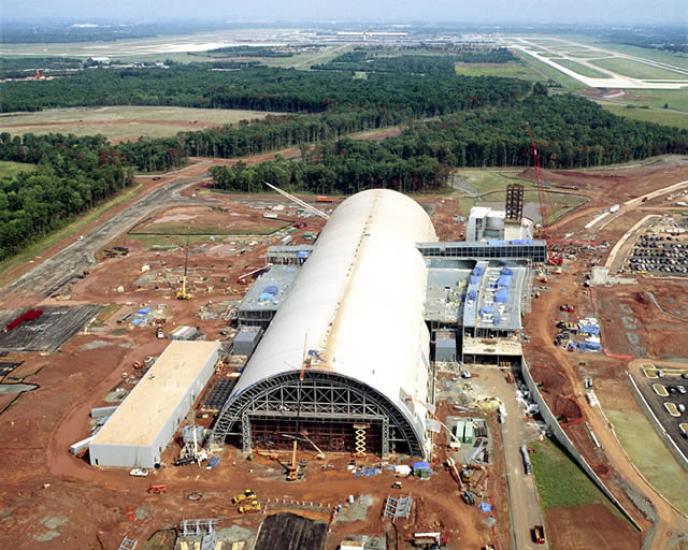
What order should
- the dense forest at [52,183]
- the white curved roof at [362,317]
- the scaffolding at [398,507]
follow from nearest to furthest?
the scaffolding at [398,507] → the white curved roof at [362,317] → the dense forest at [52,183]

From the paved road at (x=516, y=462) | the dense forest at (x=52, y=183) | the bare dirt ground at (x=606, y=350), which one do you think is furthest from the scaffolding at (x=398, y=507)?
the dense forest at (x=52, y=183)

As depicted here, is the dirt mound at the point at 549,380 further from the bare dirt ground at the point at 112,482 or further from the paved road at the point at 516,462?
the bare dirt ground at the point at 112,482

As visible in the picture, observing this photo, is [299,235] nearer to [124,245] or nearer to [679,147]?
[124,245]

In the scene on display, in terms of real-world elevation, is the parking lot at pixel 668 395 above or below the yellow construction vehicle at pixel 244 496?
above

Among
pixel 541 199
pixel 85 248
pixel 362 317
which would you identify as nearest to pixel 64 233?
pixel 85 248

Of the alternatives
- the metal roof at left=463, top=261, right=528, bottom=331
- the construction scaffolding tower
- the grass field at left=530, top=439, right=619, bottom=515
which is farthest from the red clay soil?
the construction scaffolding tower

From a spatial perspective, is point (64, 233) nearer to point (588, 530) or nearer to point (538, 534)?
point (538, 534)
